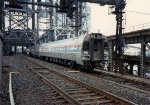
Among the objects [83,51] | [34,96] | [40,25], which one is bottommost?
[34,96]

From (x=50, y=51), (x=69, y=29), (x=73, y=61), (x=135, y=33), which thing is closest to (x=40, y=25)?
(x=69, y=29)

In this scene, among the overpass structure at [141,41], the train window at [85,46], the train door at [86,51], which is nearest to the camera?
→ the train door at [86,51]

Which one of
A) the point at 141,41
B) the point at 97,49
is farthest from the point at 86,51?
the point at 141,41

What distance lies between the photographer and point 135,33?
106 feet

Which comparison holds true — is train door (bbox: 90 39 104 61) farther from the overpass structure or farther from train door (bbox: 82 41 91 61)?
the overpass structure

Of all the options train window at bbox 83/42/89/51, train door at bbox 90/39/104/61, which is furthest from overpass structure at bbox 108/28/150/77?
train window at bbox 83/42/89/51

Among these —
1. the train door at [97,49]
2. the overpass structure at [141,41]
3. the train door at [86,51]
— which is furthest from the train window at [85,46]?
the overpass structure at [141,41]

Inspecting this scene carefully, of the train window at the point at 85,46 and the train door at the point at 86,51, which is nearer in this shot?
the train door at the point at 86,51

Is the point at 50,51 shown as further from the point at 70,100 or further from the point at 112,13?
the point at 70,100

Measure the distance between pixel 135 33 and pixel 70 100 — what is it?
81.6 ft

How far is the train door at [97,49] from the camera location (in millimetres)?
20816

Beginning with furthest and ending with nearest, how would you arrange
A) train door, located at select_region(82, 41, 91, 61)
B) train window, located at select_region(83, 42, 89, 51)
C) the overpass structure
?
the overpass structure
train window, located at select_region(83, 42, 89, 51)
train door, located at select_region(82, 41, 91, 61)

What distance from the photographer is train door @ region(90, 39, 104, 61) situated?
820 inches

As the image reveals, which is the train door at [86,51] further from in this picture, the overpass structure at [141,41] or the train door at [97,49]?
the overpass structure at [141,41]
